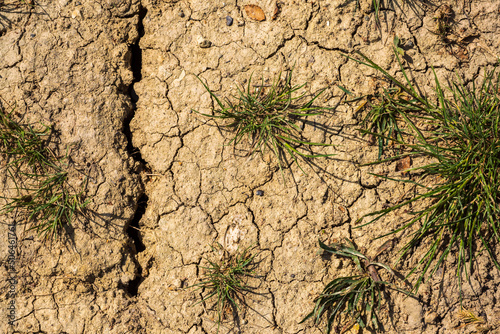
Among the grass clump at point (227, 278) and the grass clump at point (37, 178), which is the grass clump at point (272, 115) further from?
the grass clump at point (37, 178)

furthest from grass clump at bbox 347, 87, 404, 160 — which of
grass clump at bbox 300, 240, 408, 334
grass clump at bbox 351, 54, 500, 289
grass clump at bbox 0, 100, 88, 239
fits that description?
grass clump at bbox 0, 100, 88, 239

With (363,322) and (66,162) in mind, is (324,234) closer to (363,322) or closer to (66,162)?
(363,322)

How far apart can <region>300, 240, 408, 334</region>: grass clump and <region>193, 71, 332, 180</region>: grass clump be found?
69cm

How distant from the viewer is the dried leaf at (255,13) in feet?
8.44

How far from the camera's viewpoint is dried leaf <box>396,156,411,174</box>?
2.50 m

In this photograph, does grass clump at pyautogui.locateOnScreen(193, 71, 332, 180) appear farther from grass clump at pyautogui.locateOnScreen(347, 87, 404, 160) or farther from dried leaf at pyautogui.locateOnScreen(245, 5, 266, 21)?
dried leaf at pyautogui.locateOnScreen(245, 5, 266, 21)

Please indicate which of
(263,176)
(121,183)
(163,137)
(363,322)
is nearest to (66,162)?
(121,183)

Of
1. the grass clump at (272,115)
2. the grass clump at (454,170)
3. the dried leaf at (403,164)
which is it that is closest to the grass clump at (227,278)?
the grass clump at (272,115)

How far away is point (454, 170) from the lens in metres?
2.36

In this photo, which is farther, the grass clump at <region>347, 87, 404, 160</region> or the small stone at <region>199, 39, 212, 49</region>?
the small stone at <region>199, 39, 212, 49</region>

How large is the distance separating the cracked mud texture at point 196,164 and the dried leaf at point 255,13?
4 cm

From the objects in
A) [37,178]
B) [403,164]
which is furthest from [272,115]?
[37,178]

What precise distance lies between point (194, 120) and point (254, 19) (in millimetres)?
819

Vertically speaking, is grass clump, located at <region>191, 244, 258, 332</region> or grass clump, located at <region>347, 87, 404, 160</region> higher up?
grass clump, located at <region>347, 87, 404, 160</region>
